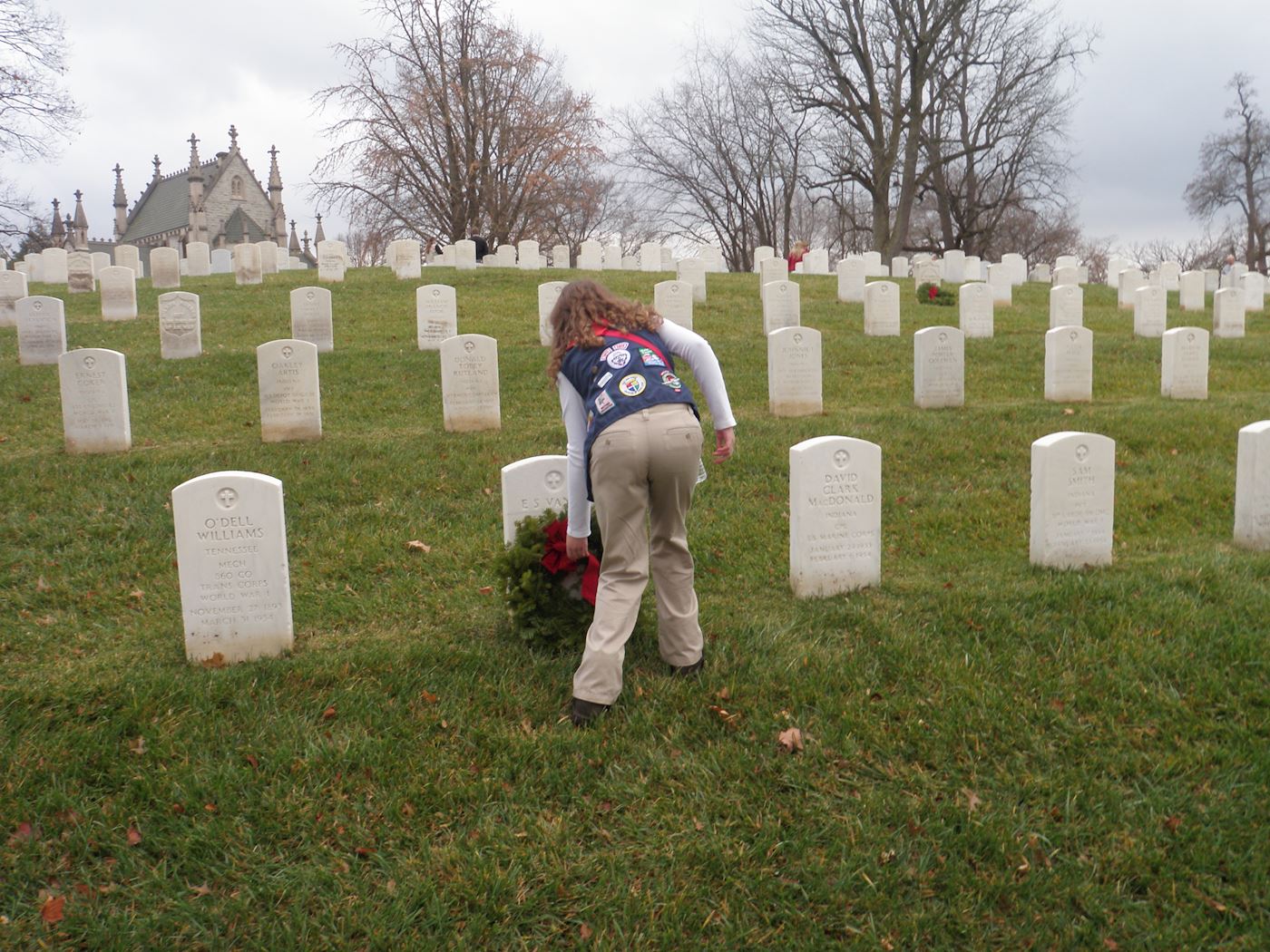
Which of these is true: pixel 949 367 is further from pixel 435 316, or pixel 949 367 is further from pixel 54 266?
pixel 54 266

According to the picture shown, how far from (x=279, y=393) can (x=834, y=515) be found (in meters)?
5.60

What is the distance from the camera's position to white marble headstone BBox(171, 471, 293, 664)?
15.2 feet

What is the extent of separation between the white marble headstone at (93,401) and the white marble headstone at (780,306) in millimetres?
8552

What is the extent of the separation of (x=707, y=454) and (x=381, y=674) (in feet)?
13.8

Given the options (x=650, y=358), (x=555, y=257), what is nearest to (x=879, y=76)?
(x=555, y=257)

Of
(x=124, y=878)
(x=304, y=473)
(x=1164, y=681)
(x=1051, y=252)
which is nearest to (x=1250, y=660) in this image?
(x=1164, y=681)

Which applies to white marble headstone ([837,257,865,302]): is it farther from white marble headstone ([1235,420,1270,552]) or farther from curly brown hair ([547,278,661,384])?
curly brown hair ([547,278,661,384])

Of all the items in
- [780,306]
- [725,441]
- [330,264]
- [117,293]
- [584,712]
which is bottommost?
[584,712]

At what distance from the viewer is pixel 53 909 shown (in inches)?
125

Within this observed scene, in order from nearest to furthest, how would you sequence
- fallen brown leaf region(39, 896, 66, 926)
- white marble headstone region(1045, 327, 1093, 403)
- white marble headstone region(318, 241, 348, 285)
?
1. fallen brown leaf region(39, 896, 66, 926)
2. white marble headstone region(1045, 327, 1093, 403)
3. white marble headstone region(318, 241, 348, 285)

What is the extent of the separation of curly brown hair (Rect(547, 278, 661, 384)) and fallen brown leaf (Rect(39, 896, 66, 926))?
250 cm

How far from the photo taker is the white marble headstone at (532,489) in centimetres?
529

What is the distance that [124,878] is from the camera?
11.0ft

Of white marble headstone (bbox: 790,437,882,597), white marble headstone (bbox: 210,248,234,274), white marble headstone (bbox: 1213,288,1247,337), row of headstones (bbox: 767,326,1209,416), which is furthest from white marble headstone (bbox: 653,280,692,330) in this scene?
white marble headstone (bbox: 210,248,234,274)
